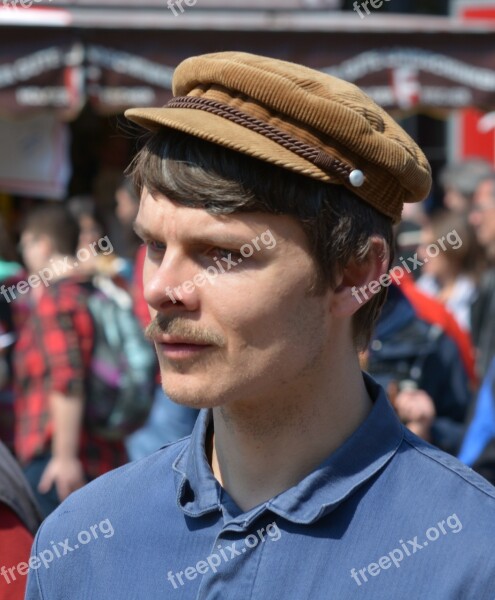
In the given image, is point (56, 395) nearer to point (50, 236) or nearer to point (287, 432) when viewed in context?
point (50, 236)

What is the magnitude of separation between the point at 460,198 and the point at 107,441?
3.93 m

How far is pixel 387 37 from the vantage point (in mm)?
7238

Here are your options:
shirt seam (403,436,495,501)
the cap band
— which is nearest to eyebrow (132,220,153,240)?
the cap band

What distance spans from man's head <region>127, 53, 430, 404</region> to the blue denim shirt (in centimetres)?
19

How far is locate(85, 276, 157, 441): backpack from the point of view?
4.77 m

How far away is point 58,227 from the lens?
5426mm

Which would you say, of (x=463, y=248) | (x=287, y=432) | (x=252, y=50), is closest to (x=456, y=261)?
(x=463, y=248)

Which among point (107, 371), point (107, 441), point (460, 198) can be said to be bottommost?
point (460, 198)

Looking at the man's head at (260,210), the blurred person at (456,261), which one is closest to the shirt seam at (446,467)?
the man's head at (260,210)

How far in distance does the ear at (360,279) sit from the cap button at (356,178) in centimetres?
12

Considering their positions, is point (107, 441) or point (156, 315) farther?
point (107, 441)

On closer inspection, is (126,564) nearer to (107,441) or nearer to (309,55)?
(107,441)

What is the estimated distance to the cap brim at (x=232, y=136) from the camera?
1742 millimetres

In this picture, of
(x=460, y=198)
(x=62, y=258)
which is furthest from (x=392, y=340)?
(x=460, y=198)
